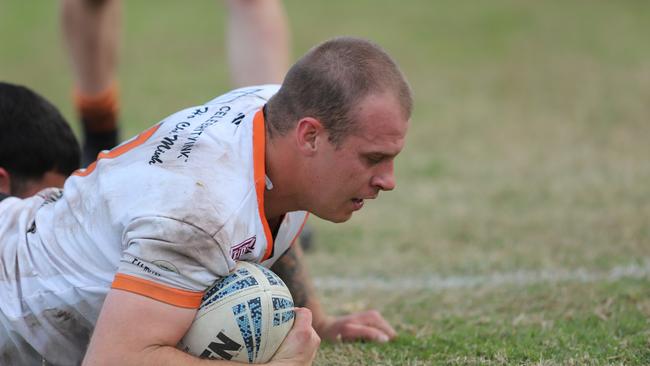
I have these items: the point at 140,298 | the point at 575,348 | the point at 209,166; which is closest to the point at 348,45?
the point at 209,166

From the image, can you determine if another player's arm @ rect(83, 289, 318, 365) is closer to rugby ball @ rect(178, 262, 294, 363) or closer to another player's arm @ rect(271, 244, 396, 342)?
rugby ball @ rect(178, 262, 294, 363)

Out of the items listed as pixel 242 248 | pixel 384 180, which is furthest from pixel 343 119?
pixel 242 248

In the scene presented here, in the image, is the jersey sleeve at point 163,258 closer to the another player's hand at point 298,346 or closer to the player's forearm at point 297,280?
the another player's hand at point 298,346

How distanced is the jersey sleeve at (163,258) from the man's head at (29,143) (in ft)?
3.87

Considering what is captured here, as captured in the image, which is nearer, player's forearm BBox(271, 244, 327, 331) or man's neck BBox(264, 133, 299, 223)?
man's neck BBox(264, 133, 299, 223)

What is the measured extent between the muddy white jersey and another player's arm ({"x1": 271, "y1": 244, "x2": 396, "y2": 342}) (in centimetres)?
49

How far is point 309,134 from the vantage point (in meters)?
3.00

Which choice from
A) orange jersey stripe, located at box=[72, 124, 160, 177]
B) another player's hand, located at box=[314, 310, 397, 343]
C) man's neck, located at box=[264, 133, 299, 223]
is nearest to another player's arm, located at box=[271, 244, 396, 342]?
another player's hand, located at box=[314, 310, 397, 343]

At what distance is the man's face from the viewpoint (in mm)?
2940

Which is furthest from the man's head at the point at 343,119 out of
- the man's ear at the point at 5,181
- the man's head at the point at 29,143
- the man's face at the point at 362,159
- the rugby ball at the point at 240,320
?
the man's ear at the point at 5,181

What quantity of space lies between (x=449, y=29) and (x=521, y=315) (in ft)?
30.6

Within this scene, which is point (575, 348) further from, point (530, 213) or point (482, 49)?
point (482, 49)

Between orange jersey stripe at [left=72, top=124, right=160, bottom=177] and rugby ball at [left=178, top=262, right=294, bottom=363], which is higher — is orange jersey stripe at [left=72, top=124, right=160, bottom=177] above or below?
above

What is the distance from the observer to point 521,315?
13.5 feet
